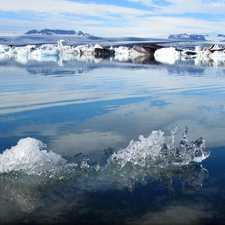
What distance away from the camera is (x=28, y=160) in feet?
12.2

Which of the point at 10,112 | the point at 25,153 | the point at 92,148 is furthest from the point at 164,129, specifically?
the point at 10,112

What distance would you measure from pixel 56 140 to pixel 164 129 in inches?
65.2

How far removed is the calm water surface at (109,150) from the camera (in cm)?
282

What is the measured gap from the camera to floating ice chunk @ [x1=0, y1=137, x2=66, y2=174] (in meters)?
3.65

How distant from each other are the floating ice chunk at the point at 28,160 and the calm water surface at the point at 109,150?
13 cm

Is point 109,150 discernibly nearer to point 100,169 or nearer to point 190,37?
point 100,169

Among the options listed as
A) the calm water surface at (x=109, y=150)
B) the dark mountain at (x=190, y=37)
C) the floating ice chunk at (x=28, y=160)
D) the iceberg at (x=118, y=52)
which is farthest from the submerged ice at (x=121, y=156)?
the dark mountain at (x=190, y=37)

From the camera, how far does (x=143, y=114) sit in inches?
245

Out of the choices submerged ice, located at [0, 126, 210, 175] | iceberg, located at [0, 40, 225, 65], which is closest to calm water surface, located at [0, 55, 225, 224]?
submerged ice, located at [0, 126, 210, 175]

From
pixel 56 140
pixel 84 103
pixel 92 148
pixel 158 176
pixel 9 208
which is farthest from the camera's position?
pixel 84 103

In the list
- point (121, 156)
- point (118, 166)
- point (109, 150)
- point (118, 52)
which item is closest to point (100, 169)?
point (118, 166)

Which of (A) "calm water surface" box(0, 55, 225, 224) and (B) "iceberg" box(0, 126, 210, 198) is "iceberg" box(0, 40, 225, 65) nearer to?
(A) "calm water surface" box(0, 55, 225, 224)

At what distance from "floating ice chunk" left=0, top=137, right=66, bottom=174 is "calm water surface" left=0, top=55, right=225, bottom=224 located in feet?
0.44

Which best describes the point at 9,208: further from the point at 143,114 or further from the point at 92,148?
the point at 143,114
